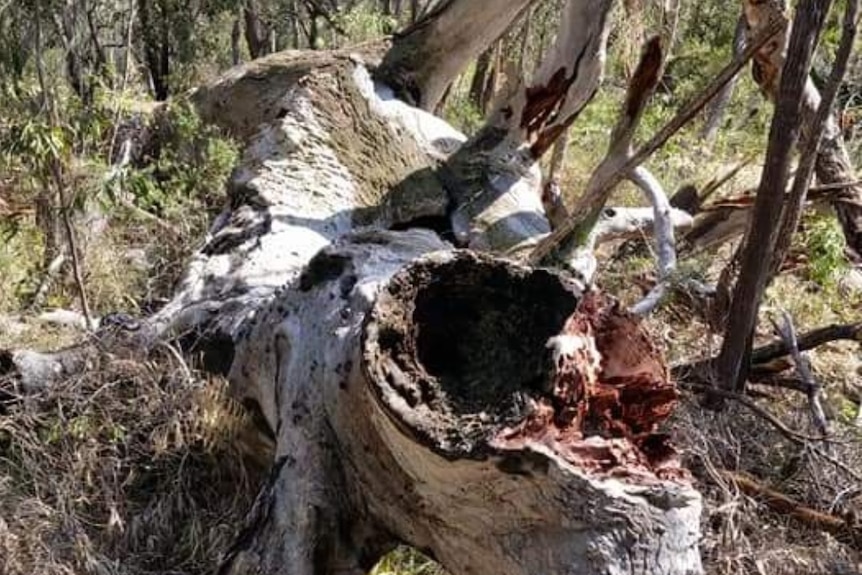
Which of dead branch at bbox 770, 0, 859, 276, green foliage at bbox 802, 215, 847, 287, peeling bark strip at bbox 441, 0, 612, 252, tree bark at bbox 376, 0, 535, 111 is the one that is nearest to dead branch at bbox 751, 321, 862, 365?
green foliage at bbox 802, 215, 847, 287

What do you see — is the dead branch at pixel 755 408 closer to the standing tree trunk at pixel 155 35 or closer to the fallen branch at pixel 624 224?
the fallen branch at pixel 624 224

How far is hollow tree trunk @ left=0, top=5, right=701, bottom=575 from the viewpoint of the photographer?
2.01 meters

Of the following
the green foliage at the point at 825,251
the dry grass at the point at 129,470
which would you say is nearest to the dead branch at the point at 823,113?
the green foliage at the point at 825,251

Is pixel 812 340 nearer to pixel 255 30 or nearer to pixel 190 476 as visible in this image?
pixel 190 476

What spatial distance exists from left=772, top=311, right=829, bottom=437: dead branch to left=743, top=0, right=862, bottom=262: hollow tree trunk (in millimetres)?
886

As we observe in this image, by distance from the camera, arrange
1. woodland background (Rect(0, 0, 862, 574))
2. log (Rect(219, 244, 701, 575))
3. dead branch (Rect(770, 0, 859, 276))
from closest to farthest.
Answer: log (Rect(219, 244, 701, 575)), woodland background (Rect(0, 0, 862, 574)), dead branch (Rect(770, 0, 859, 276))

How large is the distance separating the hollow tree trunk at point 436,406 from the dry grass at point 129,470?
12 centimetres

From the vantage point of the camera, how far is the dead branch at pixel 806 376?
348cm

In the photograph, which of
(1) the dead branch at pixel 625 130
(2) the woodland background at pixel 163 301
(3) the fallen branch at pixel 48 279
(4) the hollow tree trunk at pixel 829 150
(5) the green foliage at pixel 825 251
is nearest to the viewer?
(2) the woodland background at pixel 163 301

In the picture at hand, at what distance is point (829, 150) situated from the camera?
4.58 metres

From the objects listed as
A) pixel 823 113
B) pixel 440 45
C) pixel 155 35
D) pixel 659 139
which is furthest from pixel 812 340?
pixel 155 35

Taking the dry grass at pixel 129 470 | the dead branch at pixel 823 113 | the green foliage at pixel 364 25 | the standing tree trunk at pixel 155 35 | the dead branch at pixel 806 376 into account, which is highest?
the green foliage at pixel 364 25

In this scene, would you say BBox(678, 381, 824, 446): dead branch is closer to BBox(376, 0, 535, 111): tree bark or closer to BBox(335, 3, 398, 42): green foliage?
BBox(376, 0, 535, 111): tree bark

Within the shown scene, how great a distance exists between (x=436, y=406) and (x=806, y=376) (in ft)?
6.26
